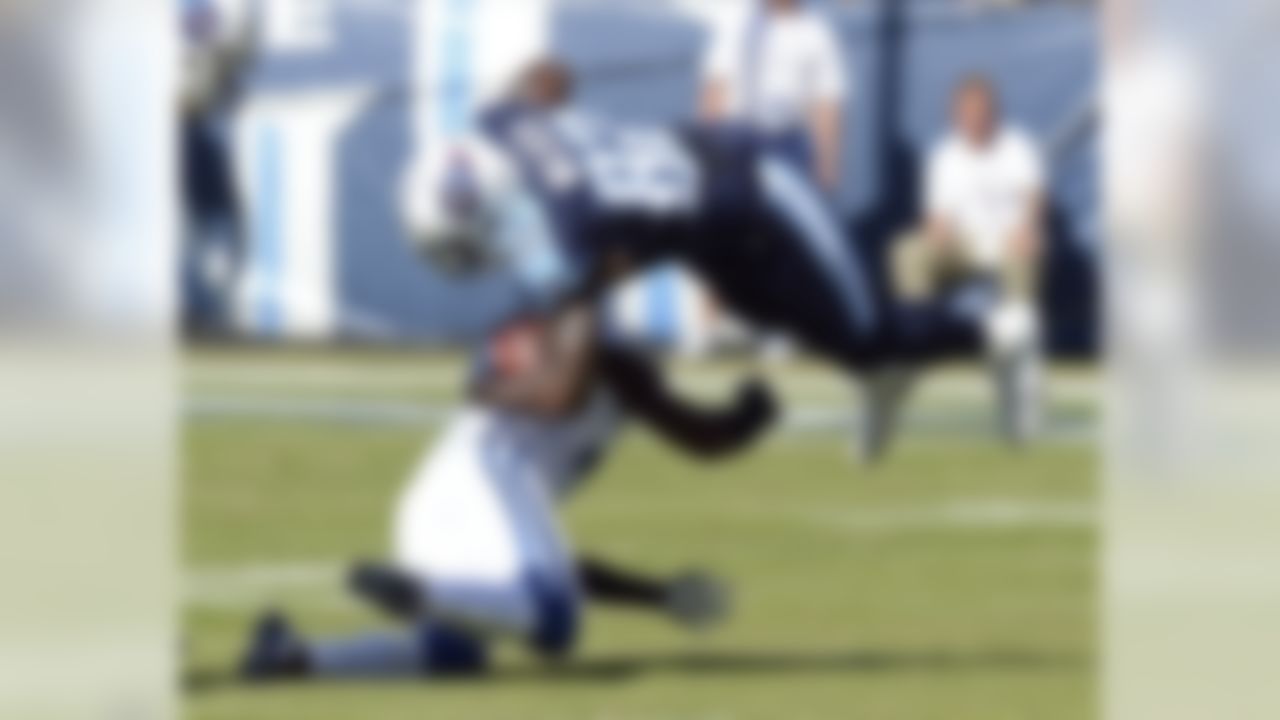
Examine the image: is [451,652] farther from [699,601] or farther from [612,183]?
[612,183]

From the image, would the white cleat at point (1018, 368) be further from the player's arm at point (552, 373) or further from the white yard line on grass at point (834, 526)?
the player's arm at point (552, 373)

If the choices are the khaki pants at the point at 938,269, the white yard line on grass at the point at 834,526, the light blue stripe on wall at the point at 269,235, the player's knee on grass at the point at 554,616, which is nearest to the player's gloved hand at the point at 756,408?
the white yard line on grass at the point at 834,526

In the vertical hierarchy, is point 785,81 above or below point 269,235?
above

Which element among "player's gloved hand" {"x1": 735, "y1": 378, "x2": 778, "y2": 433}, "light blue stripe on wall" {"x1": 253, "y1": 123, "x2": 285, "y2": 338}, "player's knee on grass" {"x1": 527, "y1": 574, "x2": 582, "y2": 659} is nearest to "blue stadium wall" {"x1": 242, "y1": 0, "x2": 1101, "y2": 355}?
"light blue stripe on wall" {"x1": 253, "y1": 123, "x2": 285, "y2": 338}

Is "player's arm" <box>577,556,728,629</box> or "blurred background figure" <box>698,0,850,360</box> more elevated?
"blurred background figure" <box>698,0,850,360</box>

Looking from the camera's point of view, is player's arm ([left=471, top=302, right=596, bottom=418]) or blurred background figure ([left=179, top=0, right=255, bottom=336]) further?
player's arm ([left=471, top=302, right=596, bottom=418])

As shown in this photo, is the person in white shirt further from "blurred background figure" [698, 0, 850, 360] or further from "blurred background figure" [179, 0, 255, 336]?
"blurred background figure" [179, 0, 255, 336]

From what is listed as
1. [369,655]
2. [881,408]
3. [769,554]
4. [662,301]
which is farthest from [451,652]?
[881,408]
